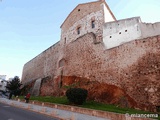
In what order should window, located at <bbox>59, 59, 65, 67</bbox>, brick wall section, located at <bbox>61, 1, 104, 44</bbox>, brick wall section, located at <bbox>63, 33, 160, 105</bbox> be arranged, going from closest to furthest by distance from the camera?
brick wall section, located at <bbox>63, 33, 160, 105</bbox> < brick wall section, located at <bbox>61, 1, 104, 44</bbox> < window, located at <bbox>59, 59, 65, 67</bbox>

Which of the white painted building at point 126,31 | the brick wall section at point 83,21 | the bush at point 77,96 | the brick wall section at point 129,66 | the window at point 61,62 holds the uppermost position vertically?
the brick wall section at point 83,21

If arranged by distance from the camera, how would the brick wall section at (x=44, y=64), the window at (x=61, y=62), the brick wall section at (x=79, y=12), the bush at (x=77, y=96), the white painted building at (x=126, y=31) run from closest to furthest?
1. the bush at (x=77, y=96)
2. the white painted building at (x=126, y=31)
3. the brick wall section at (x=79, y=12)
4. the window at (x=61, y=62)
5. the brick wall section at (x=44, y=64)

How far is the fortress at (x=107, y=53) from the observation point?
1287cm

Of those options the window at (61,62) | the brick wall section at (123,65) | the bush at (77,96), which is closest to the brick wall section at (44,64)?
the window at (61,62)

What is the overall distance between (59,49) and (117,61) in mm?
13281

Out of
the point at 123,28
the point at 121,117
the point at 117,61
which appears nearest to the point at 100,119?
the point at 121,117

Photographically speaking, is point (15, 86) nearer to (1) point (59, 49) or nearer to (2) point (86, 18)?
(1) point (59, 49)

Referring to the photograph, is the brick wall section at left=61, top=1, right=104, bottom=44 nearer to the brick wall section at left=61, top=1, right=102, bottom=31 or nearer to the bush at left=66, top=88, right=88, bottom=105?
the brick wall section at left=61, top=1, right=102, bottom=31

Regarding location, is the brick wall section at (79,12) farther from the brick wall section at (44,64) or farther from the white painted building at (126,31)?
the white painted building at (126,31)

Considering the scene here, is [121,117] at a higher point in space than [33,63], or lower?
lower

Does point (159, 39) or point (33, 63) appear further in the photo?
point (33, 63)

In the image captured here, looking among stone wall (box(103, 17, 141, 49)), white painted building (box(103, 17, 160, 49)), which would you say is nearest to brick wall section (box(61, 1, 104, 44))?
stone wall (box(103, 17, 141, 49))

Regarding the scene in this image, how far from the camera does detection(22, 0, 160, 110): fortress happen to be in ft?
42.2

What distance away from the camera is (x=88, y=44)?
65.1ft
